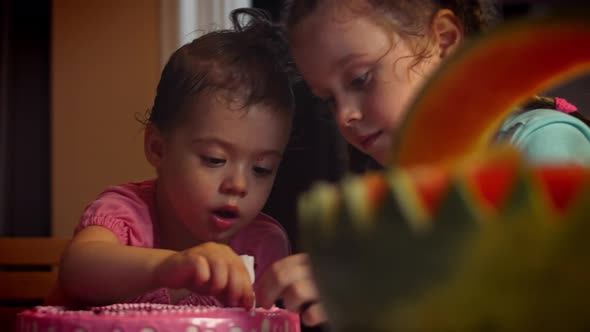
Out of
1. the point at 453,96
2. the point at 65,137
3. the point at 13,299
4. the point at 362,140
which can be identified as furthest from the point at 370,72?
the point at 13,299

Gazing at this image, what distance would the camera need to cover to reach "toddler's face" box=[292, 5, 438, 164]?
0.46 meters

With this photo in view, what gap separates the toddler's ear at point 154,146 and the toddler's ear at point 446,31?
0.81 ft

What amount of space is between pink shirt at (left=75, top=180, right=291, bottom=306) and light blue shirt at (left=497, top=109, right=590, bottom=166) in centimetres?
24

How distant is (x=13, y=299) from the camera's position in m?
1.02

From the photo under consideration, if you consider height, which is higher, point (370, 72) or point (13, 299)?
point (370, 72)

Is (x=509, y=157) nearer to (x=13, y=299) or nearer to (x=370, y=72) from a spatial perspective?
(x=370, y=72)

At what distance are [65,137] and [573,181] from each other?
2.44 ft

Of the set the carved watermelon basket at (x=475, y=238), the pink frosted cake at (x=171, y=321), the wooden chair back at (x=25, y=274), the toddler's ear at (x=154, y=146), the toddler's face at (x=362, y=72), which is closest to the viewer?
the carved watermelon basket at (x=475, y=238)

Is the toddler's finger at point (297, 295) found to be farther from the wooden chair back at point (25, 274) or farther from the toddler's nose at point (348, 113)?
the wooden chair back at point (25, 274)

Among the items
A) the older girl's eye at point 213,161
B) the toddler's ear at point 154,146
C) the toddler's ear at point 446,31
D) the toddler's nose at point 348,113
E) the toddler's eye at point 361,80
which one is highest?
the toddler's ear at point 446,31

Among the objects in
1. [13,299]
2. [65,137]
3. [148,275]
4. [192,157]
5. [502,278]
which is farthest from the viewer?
[13,299]

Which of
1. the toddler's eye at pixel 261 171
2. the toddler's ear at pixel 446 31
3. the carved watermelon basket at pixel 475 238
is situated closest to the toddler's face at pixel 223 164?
the toddler's eye at pixel 261 171

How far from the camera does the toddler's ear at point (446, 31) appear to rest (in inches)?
19.3

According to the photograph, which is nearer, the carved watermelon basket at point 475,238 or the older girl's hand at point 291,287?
the carved watermelon basket at point 475,238
